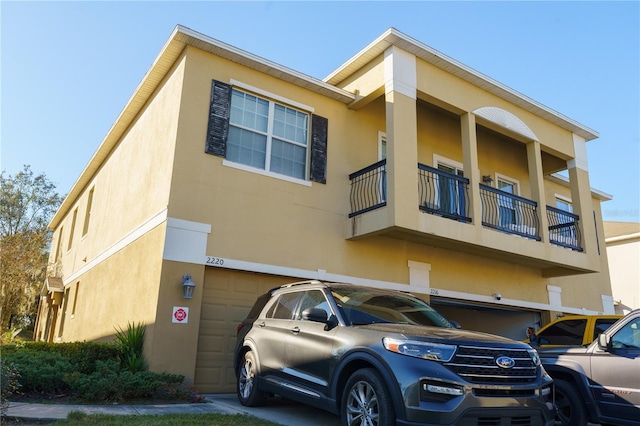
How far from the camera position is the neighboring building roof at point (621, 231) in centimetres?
2402

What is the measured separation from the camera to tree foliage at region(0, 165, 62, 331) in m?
22.6

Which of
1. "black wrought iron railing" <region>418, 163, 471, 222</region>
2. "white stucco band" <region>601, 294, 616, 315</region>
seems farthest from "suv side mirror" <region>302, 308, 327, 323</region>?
"white stucco band" <region>601, 294, 616, 315</region>

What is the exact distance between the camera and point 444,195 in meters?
12.7

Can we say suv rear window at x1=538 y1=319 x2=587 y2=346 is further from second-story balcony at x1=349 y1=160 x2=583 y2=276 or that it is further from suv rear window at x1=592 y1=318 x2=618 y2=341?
second-story balcony at x1=349 y1=160 x2=583 y2=276

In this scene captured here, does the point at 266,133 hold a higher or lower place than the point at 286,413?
higher

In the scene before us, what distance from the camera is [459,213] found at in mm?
12312

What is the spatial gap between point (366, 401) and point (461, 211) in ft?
26.0

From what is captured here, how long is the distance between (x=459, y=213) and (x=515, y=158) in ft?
18.3

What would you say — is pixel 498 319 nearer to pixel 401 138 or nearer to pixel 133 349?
pixel 401 138

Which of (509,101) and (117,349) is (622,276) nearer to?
(509,101)

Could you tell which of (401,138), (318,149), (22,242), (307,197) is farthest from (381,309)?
(22,242)

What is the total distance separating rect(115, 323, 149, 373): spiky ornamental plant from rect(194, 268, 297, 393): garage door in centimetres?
100

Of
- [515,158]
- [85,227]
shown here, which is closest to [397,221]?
[515,158]

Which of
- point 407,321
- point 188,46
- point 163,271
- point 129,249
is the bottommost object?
point 407,321
